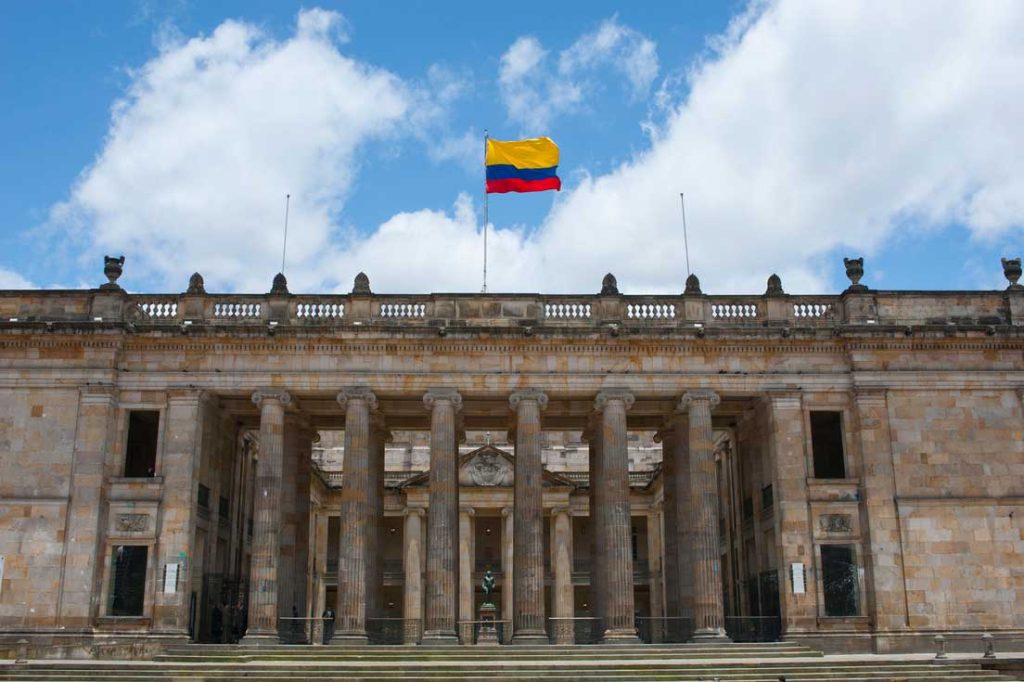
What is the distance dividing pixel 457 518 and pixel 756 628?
34.8ft

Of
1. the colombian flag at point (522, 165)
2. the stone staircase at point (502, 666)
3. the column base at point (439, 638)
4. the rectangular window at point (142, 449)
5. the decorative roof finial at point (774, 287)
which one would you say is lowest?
the stone staircase at point (502, 666)

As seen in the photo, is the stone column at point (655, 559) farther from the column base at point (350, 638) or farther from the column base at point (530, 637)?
the column base at point (350, 638)

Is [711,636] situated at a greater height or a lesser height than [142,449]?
lesser

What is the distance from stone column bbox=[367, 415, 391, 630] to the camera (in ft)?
119

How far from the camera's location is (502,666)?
90.2 feet

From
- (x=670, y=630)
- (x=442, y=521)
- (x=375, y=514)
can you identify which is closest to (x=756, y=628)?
(x=670, y=630)

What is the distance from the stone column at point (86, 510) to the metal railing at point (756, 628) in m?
19.3

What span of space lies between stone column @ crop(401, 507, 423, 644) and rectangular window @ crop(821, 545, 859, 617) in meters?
13.2

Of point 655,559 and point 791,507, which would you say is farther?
point 655,559

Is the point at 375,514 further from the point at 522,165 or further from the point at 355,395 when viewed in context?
the point at 522,165

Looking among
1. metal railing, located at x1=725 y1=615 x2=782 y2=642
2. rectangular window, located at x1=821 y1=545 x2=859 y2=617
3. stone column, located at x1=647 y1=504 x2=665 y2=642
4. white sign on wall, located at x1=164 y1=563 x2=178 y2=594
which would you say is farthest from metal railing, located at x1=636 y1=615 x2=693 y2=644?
stone column, located at x1=647 y1=504 x2=665 y2=642

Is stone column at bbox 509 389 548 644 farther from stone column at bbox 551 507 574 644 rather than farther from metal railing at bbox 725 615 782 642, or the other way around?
stone column at bbox 551 507 574 644

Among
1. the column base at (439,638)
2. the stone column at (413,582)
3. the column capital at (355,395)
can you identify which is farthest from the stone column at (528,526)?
the column capital at (355,395)

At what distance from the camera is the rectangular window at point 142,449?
129 feet
